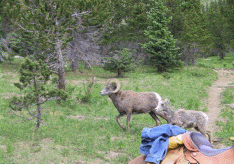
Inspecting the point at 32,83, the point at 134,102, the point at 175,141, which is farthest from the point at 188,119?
the point at 32,83

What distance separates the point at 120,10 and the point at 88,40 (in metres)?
8.13

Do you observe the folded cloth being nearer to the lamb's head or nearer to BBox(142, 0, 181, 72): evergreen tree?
the lamb's head

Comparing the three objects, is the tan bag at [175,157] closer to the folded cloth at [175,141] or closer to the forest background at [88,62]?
the folded cloth at [175,141]

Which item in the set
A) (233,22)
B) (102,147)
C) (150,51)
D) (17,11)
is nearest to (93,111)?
(102,147)

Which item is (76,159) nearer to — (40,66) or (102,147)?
(102,147)

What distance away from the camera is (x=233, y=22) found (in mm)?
38625

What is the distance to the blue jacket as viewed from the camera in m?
3.18

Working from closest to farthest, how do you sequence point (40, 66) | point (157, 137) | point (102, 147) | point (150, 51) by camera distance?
point (157, 137) < point (102, 147) < point (40, 66) < point (150, 51)

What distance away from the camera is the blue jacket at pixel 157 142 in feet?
10.4

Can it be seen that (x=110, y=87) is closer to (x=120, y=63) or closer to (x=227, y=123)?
(x=227, y=123)

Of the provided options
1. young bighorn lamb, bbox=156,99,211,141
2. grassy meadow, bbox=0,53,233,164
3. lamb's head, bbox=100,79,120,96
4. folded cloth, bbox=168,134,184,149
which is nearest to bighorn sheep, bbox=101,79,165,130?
lamb's head, bbox=100,79,120,96

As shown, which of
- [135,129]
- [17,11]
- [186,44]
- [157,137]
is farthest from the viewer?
Answer: [186,44]

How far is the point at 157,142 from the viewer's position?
10.8 feet

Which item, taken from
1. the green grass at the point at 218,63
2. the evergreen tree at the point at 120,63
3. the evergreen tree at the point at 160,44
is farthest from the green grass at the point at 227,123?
the green grass at the point at 218,63
